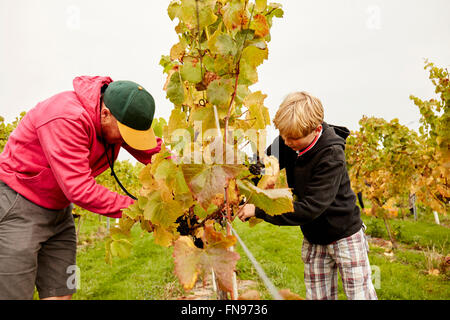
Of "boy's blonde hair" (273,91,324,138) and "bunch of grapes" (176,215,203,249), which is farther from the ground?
"boy's blonde hair" (273,91,324,138)

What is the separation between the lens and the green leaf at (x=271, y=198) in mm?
979

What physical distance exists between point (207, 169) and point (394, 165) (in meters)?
5.93

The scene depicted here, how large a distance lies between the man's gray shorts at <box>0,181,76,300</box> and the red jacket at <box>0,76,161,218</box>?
0.07 m

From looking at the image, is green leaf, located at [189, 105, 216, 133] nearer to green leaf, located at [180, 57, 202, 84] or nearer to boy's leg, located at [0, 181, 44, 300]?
green leaf, located at [180, 57, 202, 84]

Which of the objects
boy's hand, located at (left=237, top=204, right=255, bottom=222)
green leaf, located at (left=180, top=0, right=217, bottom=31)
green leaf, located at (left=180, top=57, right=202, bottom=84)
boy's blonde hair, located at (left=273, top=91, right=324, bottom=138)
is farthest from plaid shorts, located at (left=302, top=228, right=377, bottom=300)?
green leaf, located at (left=180, top=0, right=217, bottom=31)

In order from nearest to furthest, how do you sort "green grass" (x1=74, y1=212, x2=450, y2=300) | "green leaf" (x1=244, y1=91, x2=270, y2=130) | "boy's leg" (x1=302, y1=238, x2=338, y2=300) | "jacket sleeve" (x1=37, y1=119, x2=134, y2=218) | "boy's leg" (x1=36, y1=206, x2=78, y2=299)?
"green leaf" (x1=244, y1=91, x2=270, y2=130), "jacket sleeve" (x1=37, y1=119, x2=134, y2=218), "boy's leg" (x1=36, y1=206, x2=78, y2=299), "boy's leg" (x1=302, y1=238, x2=338, y2=300), "green grass" (x1=74, y1=212, x2=450, y2=300)

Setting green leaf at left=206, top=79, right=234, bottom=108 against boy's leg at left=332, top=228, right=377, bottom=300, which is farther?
boy's leg at left=332, top=228, right=377, bottom=300

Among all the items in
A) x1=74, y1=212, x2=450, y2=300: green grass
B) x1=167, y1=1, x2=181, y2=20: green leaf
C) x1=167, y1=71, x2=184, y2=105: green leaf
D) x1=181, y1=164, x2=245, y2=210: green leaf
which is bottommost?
x1=74, y1=212, x2=450, y2=300: green grass

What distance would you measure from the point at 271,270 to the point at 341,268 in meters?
2.98

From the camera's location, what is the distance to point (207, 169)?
3.17ft

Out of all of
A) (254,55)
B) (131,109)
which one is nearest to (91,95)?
(131,109)

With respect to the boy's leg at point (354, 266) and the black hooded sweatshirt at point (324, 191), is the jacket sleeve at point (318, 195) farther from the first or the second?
the boy's leg at point (354, 266)

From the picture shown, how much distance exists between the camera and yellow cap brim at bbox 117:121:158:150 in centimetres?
171

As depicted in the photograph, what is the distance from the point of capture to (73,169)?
1.57 meters
